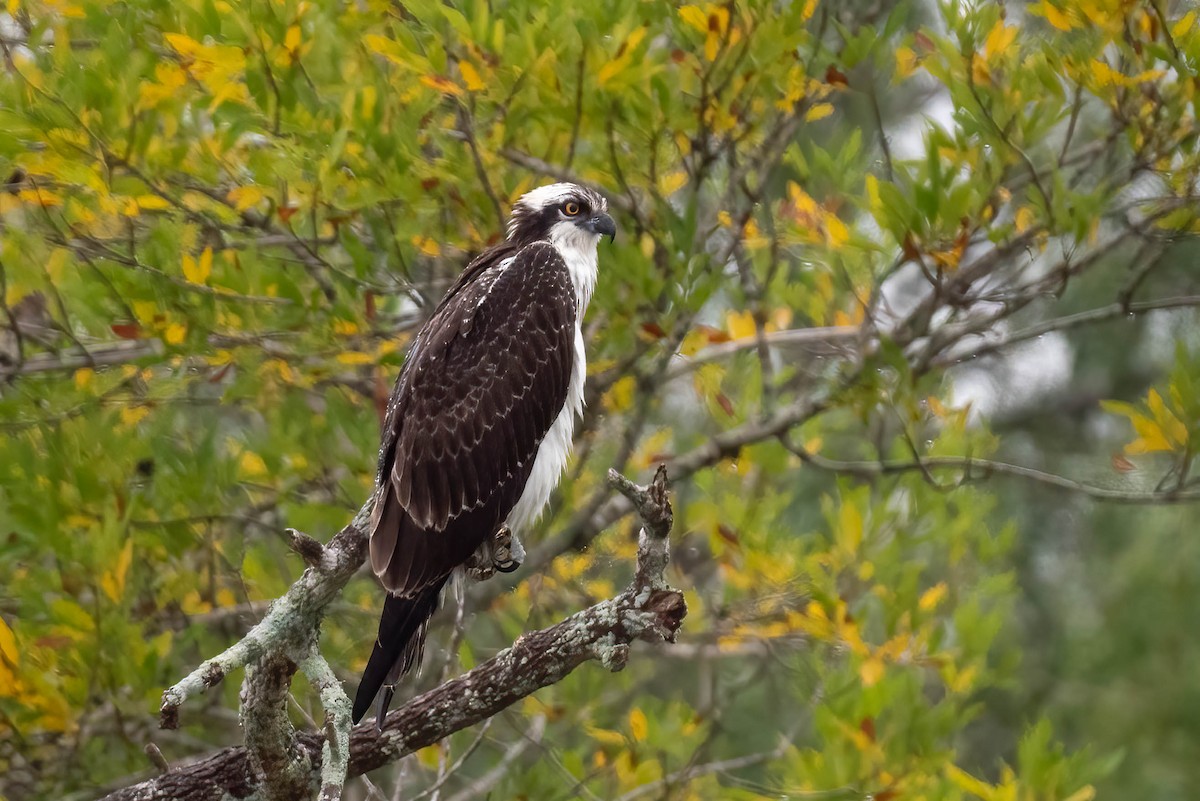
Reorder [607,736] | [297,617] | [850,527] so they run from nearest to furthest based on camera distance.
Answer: [297,617]
[607,736]
[850,527]

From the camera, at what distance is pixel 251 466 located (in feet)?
20.4

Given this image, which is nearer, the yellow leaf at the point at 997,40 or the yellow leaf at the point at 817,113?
the yellow leaf at the point at 997,40

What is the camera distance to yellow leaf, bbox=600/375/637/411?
20.2 feet

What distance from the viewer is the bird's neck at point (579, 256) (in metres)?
5.47

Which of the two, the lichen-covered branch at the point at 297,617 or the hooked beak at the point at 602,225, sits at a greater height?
the hooked beak at the point at 602,225

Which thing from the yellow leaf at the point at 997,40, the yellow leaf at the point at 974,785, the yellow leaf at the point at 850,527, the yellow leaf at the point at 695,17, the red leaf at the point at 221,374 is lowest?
the yellow leaf at the point at 974,785

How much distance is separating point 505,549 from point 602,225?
1.34 m

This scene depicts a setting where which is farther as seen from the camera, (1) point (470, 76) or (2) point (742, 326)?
(2) point (742, 326)

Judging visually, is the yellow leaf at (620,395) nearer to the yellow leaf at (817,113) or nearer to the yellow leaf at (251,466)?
the yellow leaf at (817,113)

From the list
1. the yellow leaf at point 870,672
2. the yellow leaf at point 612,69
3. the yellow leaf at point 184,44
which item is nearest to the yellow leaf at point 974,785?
the yellow leaf at point 870,672

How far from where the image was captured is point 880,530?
20.5 ft

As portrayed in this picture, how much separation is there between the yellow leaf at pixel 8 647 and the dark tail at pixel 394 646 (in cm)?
121

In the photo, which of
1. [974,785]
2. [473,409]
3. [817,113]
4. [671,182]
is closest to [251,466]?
[473,409]

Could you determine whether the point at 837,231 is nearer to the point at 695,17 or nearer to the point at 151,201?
the point at 695,17
